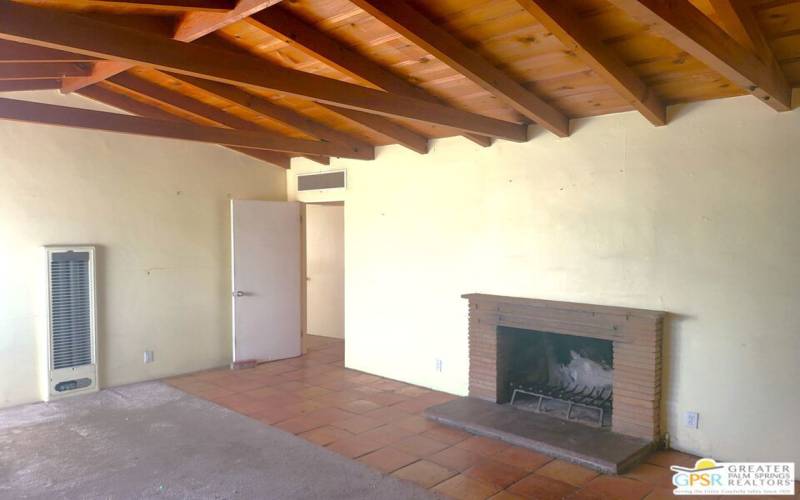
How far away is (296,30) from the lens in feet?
10.3

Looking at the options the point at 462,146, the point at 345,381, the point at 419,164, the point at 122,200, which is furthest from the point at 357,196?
the point at 122,200

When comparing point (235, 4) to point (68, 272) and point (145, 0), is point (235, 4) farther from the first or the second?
point (68, 272)

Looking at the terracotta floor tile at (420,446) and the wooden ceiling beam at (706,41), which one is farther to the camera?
the terracotta floor tile at (420,446)

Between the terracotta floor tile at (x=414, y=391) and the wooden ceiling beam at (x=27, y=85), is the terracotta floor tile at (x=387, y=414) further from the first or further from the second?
the wooden ceiling beam at (x=27, y=85)

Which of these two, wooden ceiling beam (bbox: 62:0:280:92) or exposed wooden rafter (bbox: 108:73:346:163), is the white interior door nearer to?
exposed wooden rafter (bbox: 108:73:346:163)

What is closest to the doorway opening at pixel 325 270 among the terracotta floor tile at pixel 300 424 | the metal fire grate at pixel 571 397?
the terracotta floor tile at pixel 300 424

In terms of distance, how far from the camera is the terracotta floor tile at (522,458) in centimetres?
359

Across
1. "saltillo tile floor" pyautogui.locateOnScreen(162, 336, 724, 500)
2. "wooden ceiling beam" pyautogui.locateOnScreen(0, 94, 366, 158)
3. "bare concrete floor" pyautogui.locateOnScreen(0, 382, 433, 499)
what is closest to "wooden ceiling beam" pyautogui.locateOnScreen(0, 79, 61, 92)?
"wooden ceiling beam" pyautogui.locateOnScreen(0, 94, 366, 158)

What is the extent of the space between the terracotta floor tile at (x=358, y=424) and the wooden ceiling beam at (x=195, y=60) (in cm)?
233

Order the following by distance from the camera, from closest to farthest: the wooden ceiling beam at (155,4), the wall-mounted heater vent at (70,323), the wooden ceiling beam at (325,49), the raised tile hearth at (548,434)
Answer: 1. the wooden ceiling beam at (155,4)
2. the wooden ceiling beam at (325,49)
3. the raised tile hearth at (548,434)
4. the wall-mounted heater vent at (70,323)

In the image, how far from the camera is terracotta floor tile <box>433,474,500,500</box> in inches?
126

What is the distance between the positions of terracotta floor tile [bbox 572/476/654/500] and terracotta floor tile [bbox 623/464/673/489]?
0.06 meters

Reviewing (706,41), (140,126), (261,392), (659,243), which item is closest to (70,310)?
(261,392)

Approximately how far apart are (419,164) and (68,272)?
3351 millimetres
